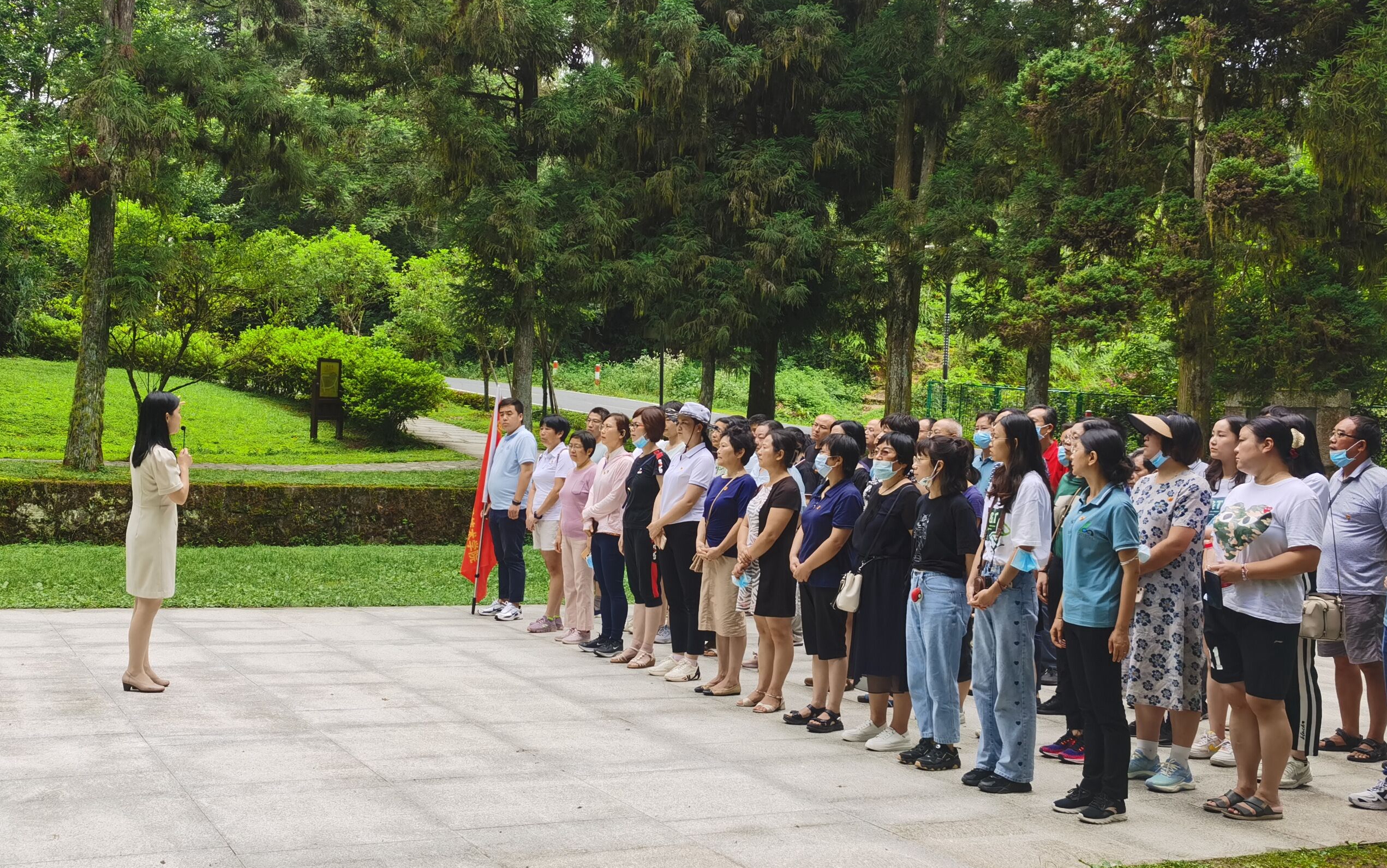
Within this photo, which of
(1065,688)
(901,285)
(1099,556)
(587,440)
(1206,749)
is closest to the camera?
(1099,556)

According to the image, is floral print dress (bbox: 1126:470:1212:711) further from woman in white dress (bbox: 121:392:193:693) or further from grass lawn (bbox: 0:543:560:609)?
grass lawn (bbox: 0:543:560:609)

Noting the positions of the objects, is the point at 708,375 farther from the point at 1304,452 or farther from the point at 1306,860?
the point at 1306,860

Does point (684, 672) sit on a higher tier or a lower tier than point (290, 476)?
lower

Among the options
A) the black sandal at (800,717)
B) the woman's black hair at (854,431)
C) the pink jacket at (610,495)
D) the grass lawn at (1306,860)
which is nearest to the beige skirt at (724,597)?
the black sandal at (800,717)

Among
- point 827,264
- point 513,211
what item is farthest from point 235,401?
point 827,264

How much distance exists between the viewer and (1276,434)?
18.2 feet

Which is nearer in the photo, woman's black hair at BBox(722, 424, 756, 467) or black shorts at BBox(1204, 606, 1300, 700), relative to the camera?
black shorts at BBox(1204, 606, 1300, 700)

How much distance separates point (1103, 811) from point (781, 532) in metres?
2.64

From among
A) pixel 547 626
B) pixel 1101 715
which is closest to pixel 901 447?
pixel 1101 715

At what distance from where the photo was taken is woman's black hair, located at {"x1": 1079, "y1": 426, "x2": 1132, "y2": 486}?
548 cm

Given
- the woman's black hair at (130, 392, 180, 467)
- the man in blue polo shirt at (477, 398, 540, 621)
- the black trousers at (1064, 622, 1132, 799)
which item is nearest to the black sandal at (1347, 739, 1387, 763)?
the black trousers at (1064, 622, 1132, 799)

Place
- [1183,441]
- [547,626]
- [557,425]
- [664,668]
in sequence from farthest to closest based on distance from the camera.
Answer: [547,626] < [557,425] < [664,668] < [1183,441]

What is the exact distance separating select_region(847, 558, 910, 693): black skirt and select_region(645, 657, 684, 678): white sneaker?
219cm

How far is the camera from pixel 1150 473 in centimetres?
629
